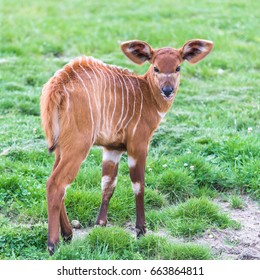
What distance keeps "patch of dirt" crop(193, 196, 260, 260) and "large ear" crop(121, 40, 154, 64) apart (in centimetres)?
163

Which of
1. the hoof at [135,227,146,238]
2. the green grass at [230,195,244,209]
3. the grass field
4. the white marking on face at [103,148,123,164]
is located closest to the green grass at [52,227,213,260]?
the grass field

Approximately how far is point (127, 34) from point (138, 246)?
23.3 ft

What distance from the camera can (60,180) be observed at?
5.07 meters

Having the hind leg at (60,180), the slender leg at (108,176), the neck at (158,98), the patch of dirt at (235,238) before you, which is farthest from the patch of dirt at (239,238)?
the hind leg at (60,180)

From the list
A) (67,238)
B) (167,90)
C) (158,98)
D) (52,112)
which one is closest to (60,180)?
(52,112)

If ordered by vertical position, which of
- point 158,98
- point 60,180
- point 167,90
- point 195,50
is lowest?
point 60,180

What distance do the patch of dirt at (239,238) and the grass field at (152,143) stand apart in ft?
0.28

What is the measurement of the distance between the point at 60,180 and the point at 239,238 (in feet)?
5.75

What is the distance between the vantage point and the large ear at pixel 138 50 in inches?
237

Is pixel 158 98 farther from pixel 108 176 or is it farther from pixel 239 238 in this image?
pixel 239 238

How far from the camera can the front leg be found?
568 centimetres
